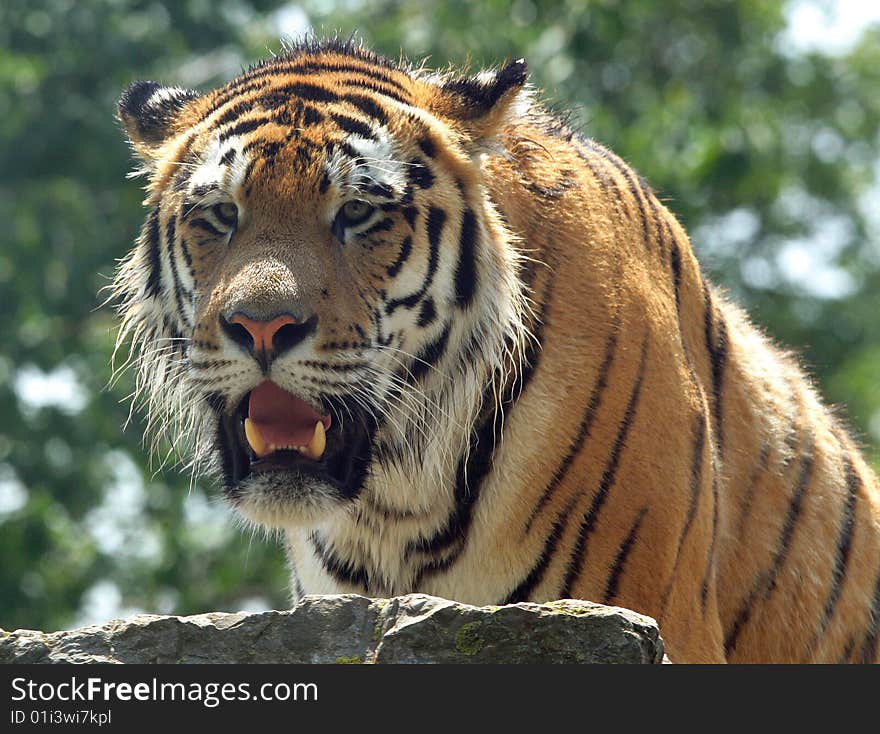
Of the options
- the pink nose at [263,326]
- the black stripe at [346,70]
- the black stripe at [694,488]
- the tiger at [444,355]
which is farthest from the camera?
the black stripe at [346,70]

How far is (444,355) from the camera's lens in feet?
16.4

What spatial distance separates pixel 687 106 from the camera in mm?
15117

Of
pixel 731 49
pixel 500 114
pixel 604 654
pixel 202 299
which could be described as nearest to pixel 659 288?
pixel 500 114

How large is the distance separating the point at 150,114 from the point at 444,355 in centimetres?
138

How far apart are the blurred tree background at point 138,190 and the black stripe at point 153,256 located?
7.73m

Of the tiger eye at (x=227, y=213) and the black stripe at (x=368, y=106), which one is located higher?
the black stripe at (x=368, y=106)

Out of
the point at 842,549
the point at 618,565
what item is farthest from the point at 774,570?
the point at 618,565

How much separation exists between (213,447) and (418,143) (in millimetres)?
1164

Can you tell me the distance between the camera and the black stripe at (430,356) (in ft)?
16.2

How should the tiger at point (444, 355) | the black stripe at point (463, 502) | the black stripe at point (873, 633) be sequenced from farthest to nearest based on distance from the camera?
Answer: the black stripe at point (873, 633) < the black stripe at point (463, 502) < the tiger at point (444, 355)

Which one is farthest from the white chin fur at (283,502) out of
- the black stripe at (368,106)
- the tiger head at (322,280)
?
the black stripe at (368,106)

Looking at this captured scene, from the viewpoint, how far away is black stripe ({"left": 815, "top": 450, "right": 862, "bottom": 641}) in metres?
5.72

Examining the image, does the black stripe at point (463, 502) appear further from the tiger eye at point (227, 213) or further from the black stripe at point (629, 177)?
the tiger eye at point (227, 213)

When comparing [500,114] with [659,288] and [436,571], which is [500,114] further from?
[436,571]
